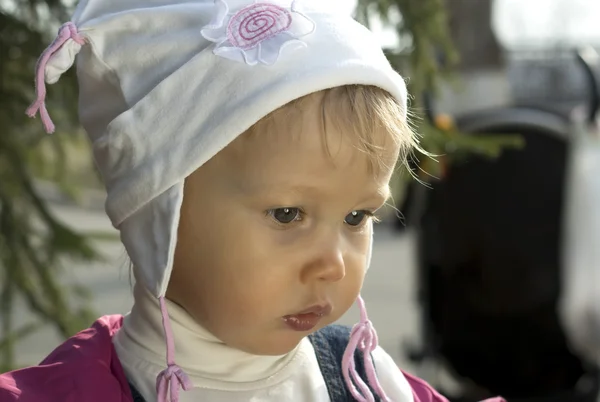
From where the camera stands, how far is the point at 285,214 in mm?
1425

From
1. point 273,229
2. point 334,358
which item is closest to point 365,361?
point 334,358

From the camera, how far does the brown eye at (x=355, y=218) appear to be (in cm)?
149

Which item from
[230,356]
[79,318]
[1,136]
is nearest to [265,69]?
[230,356]

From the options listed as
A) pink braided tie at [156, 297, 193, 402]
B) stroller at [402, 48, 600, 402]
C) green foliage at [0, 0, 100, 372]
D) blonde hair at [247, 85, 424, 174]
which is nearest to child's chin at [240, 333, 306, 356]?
pink braided tie at [156, 297, 193, 402]

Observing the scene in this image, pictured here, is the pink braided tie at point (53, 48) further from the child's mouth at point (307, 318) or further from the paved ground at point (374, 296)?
the paved ground at point (374, 296)

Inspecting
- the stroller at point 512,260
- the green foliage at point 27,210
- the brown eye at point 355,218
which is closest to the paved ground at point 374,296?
the stroller at point 512,260

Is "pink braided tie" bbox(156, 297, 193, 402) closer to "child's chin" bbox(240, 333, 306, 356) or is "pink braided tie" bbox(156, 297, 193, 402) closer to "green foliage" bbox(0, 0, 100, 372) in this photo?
"child's chin" bbox(240, 333, 306, 356)

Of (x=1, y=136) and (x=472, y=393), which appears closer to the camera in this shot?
(x=1, y=136)

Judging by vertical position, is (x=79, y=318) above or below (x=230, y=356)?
below

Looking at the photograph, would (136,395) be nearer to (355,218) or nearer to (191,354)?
(191,354)

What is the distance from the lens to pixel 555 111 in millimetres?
4594

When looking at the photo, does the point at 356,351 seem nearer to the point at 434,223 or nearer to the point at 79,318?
the point at 79,318

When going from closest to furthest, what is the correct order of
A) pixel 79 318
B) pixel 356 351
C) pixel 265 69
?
pixel 265 69 < pixel 356 351 < pixel 79 318

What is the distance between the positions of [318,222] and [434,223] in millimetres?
3168
